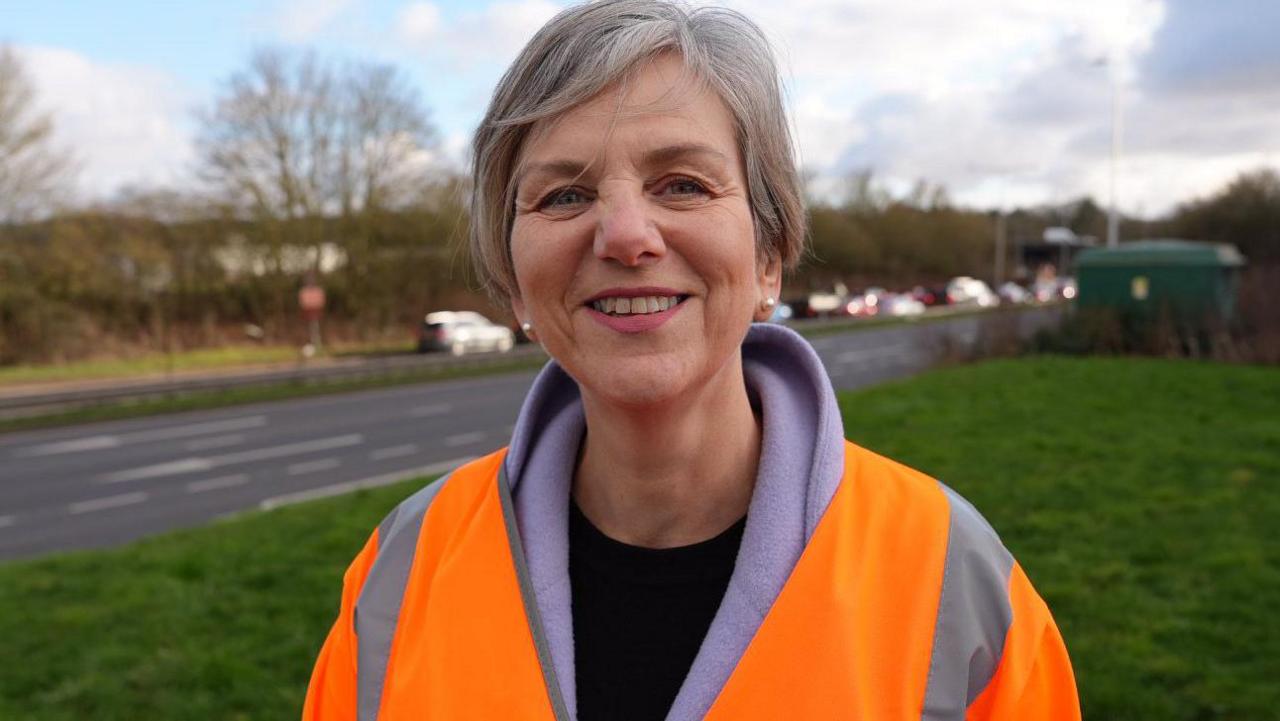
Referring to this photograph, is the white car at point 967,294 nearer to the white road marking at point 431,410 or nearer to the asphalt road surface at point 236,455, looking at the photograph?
the asphalt road surface at point 236,455

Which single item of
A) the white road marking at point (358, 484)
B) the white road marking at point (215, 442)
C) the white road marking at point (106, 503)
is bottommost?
the white road marking at point (215, 442)

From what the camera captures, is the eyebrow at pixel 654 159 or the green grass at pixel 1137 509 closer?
the eyebrow at pixel 654 159

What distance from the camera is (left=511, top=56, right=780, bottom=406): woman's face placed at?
1.65m

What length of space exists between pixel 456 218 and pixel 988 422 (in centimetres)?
1018

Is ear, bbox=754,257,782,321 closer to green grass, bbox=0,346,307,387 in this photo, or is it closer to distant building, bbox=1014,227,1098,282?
green grass, bbox=0,346,307,387

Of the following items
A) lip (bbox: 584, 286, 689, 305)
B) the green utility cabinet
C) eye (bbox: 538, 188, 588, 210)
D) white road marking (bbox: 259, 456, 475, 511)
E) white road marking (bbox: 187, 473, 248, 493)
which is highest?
eye (bbox: 538, 188, 588, 210)

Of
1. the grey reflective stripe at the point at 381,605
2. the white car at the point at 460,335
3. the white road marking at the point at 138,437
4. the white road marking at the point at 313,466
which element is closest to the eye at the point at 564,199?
the grey reflective stripe at the point at 381,605

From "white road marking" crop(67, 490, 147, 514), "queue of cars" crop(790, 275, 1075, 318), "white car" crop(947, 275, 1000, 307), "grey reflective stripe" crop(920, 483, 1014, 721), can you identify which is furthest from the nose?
"white car" crop(947, 275, 1000, 307)

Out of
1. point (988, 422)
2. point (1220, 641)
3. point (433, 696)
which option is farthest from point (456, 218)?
point (988, 422)

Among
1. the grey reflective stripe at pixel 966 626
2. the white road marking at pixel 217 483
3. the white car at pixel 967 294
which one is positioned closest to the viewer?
the grey reflective stripe at pixel 966 626

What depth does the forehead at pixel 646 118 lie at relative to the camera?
165cm

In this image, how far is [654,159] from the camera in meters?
1.65

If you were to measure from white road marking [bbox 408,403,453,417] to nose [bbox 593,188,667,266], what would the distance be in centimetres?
1940

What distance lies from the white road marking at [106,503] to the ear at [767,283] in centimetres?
1262
